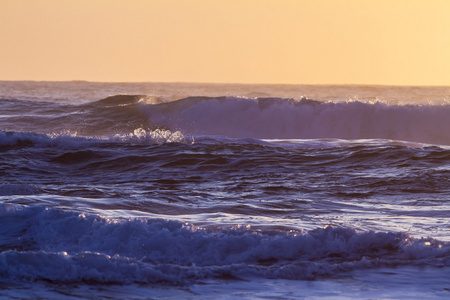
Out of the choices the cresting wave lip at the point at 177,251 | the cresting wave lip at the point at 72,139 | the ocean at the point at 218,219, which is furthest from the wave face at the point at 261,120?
the cresting wave lip at the point at 177,251

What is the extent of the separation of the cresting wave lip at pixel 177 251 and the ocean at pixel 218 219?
0.05ft

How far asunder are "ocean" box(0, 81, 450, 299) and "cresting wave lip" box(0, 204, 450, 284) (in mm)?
14

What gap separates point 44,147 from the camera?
50.0 feet

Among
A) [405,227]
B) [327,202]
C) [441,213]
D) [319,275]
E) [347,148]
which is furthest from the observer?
[347,148]

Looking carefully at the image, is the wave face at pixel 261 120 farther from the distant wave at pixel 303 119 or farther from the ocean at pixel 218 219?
the ocean at pixel 218 219

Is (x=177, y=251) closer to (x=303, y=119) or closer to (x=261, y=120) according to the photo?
(x=303, y=119)

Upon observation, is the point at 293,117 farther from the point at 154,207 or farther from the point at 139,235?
the point at 139,235

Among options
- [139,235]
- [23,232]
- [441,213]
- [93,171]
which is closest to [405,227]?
[441,213]

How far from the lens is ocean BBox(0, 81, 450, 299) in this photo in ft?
18.5

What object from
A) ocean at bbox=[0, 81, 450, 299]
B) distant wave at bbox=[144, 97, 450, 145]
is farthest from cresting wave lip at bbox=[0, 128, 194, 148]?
distant wave at bbox=[144, 97, 450, 145]

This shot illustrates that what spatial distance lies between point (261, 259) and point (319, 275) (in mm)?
623

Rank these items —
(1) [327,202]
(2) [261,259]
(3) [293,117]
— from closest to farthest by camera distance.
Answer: (2) [261,259]
(1) [327,202]
(3) [293,117]

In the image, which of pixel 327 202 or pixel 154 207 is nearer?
pixel 154 207

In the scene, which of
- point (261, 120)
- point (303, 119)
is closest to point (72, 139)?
point (261, 120)
